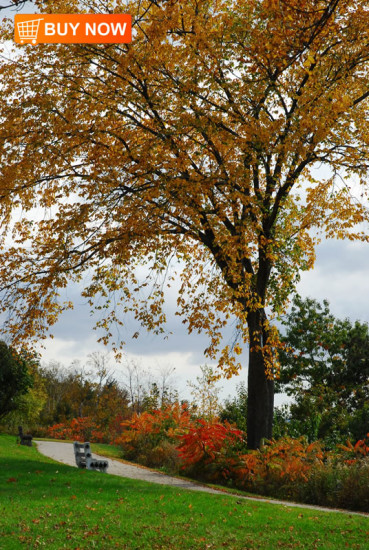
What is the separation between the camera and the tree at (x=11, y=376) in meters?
21.4

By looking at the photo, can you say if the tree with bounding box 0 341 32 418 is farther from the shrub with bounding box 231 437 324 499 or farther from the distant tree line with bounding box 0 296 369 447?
the shrub with bounding box 231 437 324 499

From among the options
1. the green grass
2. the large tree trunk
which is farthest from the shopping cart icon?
the green grass

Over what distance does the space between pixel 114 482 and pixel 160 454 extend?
495 centimetres

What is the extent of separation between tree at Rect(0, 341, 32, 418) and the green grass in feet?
35.1

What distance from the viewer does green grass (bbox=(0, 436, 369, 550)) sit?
7.18m

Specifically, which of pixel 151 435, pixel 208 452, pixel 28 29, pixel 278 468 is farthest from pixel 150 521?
pixel 28 29

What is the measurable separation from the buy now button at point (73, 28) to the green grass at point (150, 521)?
9.29 m

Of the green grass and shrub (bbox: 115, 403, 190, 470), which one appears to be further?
shrub (bbox: 115, 403, 190, 470)

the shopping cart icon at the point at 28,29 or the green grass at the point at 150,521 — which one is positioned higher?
the shopping cart icon at the point at 28,29

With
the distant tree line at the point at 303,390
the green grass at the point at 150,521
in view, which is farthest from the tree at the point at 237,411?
the green grass at the point at 150,521

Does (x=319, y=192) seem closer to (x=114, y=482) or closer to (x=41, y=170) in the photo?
(x=41, y=170)

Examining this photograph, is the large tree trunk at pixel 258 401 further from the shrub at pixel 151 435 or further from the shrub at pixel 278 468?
the shrub at pixel 151 435

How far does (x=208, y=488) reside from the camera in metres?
12.0

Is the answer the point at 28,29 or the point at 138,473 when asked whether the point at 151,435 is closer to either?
the point at 138,473
